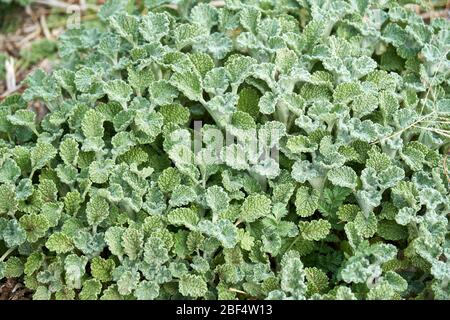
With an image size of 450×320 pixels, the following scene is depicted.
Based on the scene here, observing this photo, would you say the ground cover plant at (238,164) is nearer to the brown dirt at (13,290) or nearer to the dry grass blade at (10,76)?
the brown dirt at (13,290)

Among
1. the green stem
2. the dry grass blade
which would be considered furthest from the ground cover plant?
the dry grass blade

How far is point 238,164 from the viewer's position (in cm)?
256

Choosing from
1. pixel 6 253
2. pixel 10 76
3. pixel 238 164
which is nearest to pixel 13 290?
pixel 6 253

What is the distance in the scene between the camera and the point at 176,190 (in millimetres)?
2531

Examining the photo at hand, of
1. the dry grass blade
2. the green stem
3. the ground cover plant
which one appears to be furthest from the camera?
the dry grass blade

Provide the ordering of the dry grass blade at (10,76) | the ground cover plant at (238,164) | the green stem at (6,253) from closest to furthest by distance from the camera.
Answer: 1. the ground cover plant at (238,164)
2. the green stem at (6,253)
3. the dry grass blade at (10,76)

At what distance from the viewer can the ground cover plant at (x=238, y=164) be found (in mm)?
2434

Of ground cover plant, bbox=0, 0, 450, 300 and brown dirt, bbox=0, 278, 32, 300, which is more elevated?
ground cover plant, bbox=0, 0, 450, 300

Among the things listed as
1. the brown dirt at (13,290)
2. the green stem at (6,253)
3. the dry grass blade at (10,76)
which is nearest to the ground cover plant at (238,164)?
the green stem at (6,253)

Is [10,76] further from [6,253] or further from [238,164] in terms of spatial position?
[238,164]

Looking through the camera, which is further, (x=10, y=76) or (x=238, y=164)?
(x=10, y=76)

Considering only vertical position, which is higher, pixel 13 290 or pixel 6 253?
pixel 6 253

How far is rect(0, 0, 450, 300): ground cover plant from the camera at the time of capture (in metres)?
2.43

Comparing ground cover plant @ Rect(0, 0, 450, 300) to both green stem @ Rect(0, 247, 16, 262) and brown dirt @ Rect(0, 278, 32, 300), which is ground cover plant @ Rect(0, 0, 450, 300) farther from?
brown dirt @ Rect(0, 278, 32, 300)
